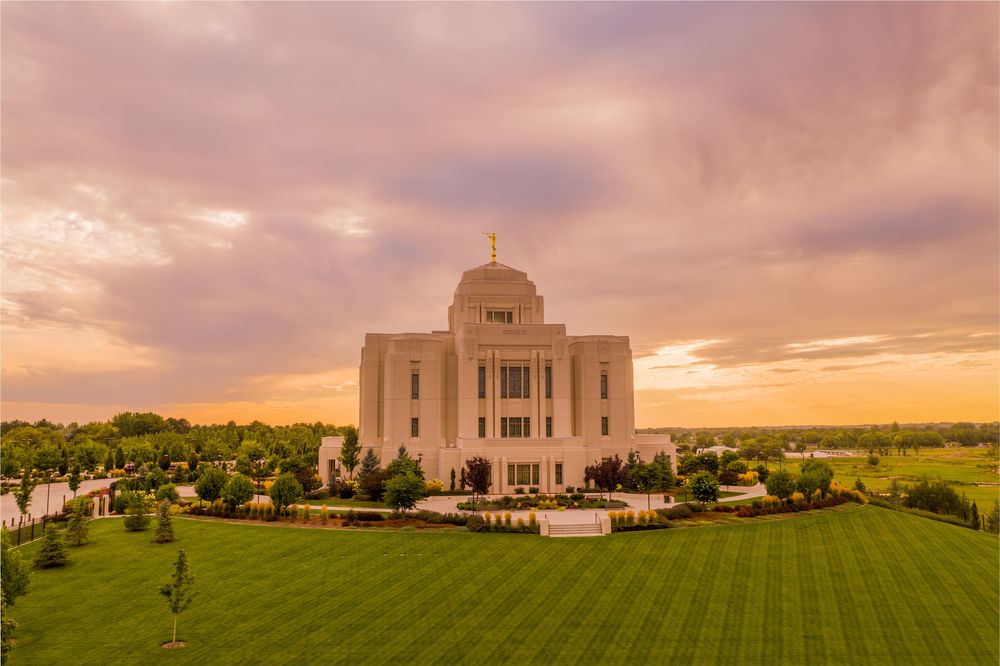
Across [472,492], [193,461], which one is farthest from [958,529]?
[193,461]

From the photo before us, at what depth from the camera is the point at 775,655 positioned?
68.3 ft

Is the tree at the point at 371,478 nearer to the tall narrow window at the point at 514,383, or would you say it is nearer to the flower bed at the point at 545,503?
the flower bed at the point at 545,503

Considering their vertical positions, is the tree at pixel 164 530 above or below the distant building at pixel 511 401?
below

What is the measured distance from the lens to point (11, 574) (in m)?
20.4

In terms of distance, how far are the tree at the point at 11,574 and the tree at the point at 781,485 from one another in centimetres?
4033

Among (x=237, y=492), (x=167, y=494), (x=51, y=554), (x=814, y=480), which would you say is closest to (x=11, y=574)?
(x=51, y=554)

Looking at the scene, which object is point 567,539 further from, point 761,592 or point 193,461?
point 193,461

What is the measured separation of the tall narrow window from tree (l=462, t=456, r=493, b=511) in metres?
8.16

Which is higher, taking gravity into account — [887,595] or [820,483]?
[820,483]

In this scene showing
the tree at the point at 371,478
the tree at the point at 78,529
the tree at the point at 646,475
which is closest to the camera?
the tree at the point at 78,529

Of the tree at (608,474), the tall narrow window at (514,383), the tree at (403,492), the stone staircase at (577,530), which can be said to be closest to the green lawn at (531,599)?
the stone staircase at (577,530)

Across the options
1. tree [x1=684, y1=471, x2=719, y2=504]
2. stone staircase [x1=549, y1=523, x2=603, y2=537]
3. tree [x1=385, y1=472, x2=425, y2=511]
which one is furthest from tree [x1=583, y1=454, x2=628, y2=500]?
tree [x1=385, y1=472, x2=425, y2=511]

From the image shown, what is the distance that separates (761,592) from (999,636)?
26.8 ft

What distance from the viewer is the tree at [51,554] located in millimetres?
29375
